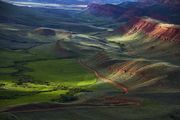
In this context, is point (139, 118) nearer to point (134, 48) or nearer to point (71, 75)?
point (71, 75)

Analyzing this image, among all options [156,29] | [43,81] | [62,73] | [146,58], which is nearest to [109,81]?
[43,81]

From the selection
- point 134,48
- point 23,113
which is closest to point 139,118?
point 23,113

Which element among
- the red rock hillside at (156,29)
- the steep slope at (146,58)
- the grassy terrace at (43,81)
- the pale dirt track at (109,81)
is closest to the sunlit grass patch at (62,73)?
the grassy terrace at (43,81)

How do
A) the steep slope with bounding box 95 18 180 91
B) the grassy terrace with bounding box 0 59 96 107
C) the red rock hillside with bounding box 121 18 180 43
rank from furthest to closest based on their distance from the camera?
the red rock hillside with bounding box 121 18 180 43
the steep slope with bounding box 95 18 180 91
the grassy terrace with bounding box 0 59 96 107

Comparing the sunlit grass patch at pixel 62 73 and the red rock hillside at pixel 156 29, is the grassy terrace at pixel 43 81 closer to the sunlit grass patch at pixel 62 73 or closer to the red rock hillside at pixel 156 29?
the sunlit grass patch at pixel 62 73

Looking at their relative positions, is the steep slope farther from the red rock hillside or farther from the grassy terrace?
the grassy terrace

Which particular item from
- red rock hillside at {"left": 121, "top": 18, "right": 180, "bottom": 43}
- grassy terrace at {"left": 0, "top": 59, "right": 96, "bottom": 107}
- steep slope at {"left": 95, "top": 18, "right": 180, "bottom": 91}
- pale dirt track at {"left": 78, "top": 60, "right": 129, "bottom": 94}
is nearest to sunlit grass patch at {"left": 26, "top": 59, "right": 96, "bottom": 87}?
grassy terrace at {"left": 0, "top": 59, "right": 96, "bottom": 107}

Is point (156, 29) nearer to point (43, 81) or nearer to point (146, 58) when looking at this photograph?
point (146, 58)

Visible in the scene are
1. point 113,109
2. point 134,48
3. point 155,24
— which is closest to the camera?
point 113,109
